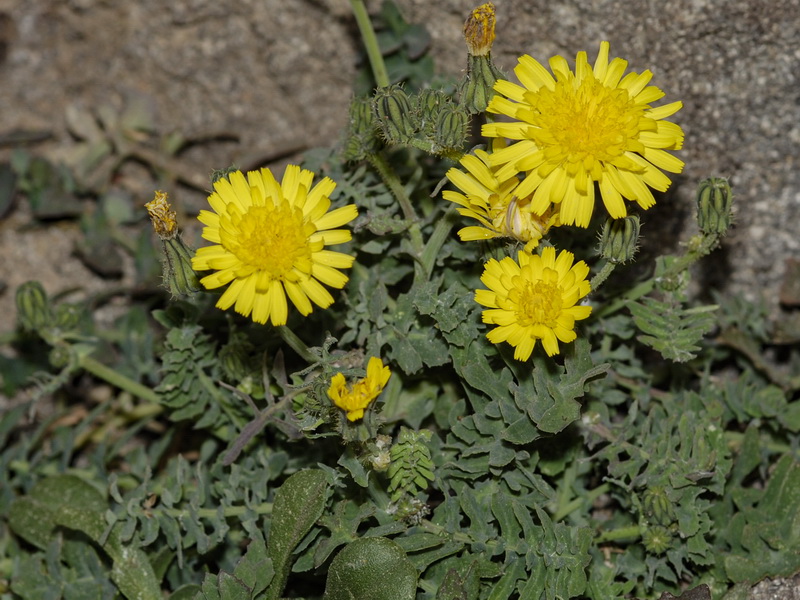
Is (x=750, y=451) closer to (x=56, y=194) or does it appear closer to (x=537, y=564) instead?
(x=537, y=564)

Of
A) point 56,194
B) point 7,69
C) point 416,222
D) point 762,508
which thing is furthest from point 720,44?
point 7,69

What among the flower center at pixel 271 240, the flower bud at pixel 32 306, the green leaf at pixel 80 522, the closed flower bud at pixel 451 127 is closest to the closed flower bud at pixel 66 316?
the flower bud at pixel 32 306

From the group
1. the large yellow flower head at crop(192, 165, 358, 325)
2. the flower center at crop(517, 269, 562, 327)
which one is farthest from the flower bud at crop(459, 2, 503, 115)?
the flower center at crop(517, 269, 562, 327)

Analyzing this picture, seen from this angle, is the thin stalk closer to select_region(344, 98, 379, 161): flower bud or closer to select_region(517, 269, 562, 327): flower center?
select_region(344, 98, 379, 161): flower bud

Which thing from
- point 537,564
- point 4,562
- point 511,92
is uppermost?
point 511,92

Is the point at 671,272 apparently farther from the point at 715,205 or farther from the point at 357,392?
the point at 357,392

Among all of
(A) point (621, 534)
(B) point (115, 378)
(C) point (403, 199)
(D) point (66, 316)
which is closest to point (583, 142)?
(C) point (403, 199)

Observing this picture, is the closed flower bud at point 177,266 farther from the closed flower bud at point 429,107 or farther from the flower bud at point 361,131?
the closed flower bud at point 429,107
